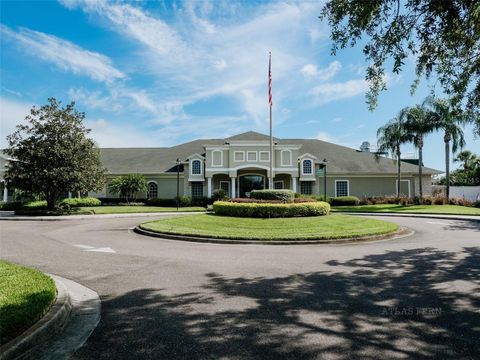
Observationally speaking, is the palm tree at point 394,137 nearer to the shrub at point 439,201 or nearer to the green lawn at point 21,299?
the shrub at point 439,201

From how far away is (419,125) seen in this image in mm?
34969

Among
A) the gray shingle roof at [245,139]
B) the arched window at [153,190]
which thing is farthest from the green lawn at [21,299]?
the arched window at [153,190]

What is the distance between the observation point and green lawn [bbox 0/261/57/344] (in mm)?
4410

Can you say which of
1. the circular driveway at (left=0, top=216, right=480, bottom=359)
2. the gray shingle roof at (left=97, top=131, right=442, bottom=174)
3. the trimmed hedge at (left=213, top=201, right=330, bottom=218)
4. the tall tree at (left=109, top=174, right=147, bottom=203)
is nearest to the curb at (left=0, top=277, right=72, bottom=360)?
the circular driveway at (left=0, top=216, right=480, bottom=359)

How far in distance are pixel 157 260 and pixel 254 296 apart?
4.12m

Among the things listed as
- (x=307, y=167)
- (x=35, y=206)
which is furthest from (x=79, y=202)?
(x=307, y=167)

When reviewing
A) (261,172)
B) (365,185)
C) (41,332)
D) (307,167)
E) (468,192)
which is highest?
(307,167)

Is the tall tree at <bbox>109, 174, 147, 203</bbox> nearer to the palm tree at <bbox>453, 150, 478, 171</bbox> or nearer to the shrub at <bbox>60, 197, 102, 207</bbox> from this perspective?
the shrub at <bbox>60, 197, 102, 207</bbox>

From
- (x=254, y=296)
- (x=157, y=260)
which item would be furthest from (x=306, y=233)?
(x=254, y=296)

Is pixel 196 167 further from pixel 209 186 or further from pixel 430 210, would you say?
pixel 430 210

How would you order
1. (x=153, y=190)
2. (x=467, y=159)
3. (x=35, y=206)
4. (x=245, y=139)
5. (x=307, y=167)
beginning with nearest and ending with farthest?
(x=35, y=206)
(x=245, y=139)
(x=307, y=167)
(x=153, y=190)
(x=467, y=159)

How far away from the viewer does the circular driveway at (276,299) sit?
13.8ft

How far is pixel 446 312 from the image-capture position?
537 cm

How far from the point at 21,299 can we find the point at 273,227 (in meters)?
11.7
